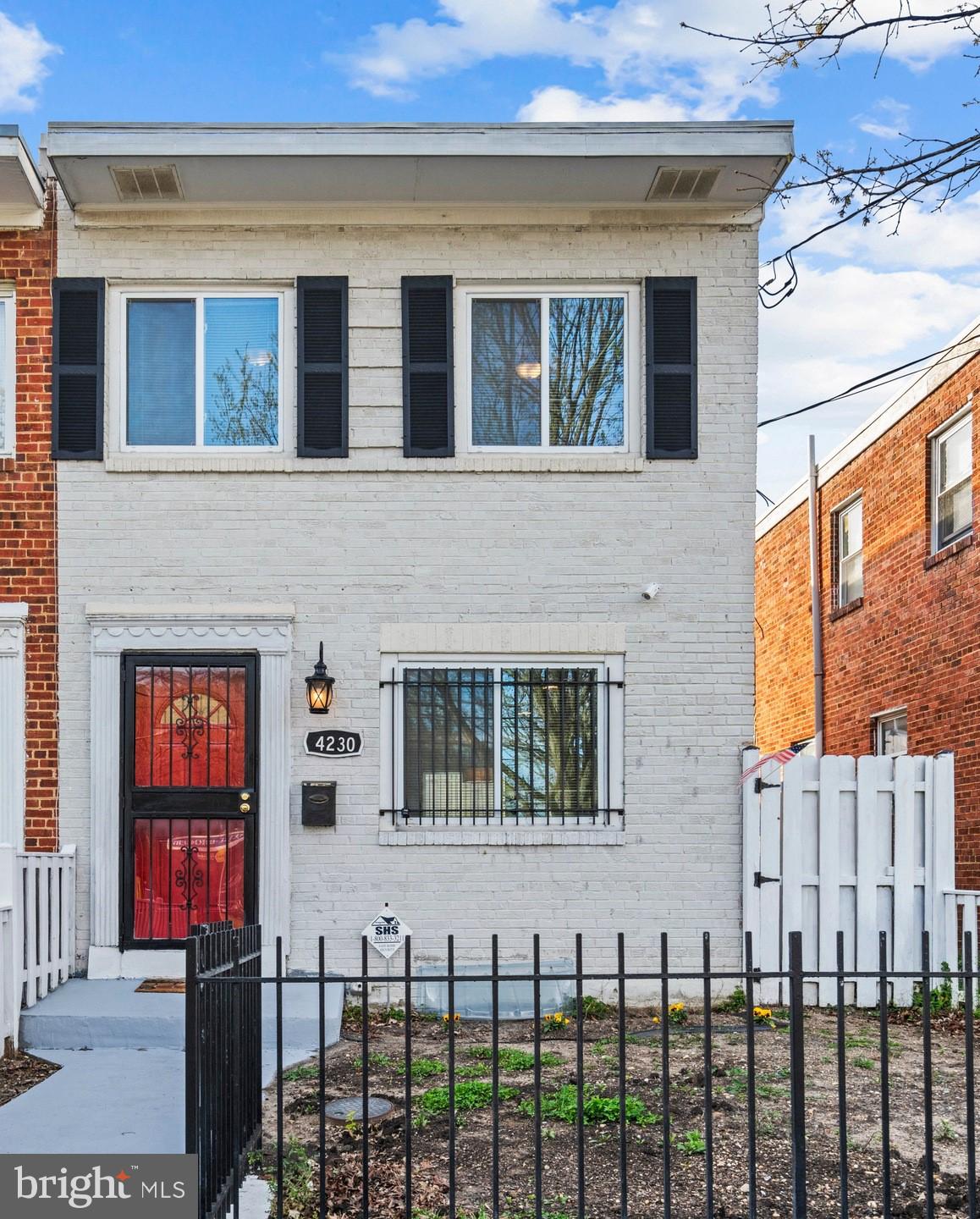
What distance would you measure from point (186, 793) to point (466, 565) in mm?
2524

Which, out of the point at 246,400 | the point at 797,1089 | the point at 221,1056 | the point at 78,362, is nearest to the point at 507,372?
the point at 246,400

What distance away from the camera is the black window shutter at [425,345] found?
8883 mm

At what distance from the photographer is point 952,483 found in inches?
463

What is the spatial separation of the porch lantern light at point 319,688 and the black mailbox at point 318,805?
54 centimetres

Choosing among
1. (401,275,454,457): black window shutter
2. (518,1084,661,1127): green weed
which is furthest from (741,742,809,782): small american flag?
(401,275,454,457): black window shutter

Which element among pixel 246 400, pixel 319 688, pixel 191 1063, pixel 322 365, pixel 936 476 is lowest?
pixel 191 1063

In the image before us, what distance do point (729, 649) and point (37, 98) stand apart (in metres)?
6.23

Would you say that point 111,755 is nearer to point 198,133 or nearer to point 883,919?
point 198,133

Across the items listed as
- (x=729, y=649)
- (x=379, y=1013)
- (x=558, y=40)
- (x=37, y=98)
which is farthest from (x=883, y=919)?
(x=37, y=98)

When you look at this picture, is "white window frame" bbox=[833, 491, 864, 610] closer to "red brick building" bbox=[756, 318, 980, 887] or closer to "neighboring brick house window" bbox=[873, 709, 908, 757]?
"red brick building" bbox=[756, 318, 980, 887]

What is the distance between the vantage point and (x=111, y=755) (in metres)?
8.59

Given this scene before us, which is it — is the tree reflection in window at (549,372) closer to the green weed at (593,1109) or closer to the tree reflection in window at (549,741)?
the tree reflection in window at (549,741)

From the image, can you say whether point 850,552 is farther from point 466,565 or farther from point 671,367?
point 466,565

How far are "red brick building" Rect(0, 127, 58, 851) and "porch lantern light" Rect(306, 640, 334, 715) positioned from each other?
5.90 ft
